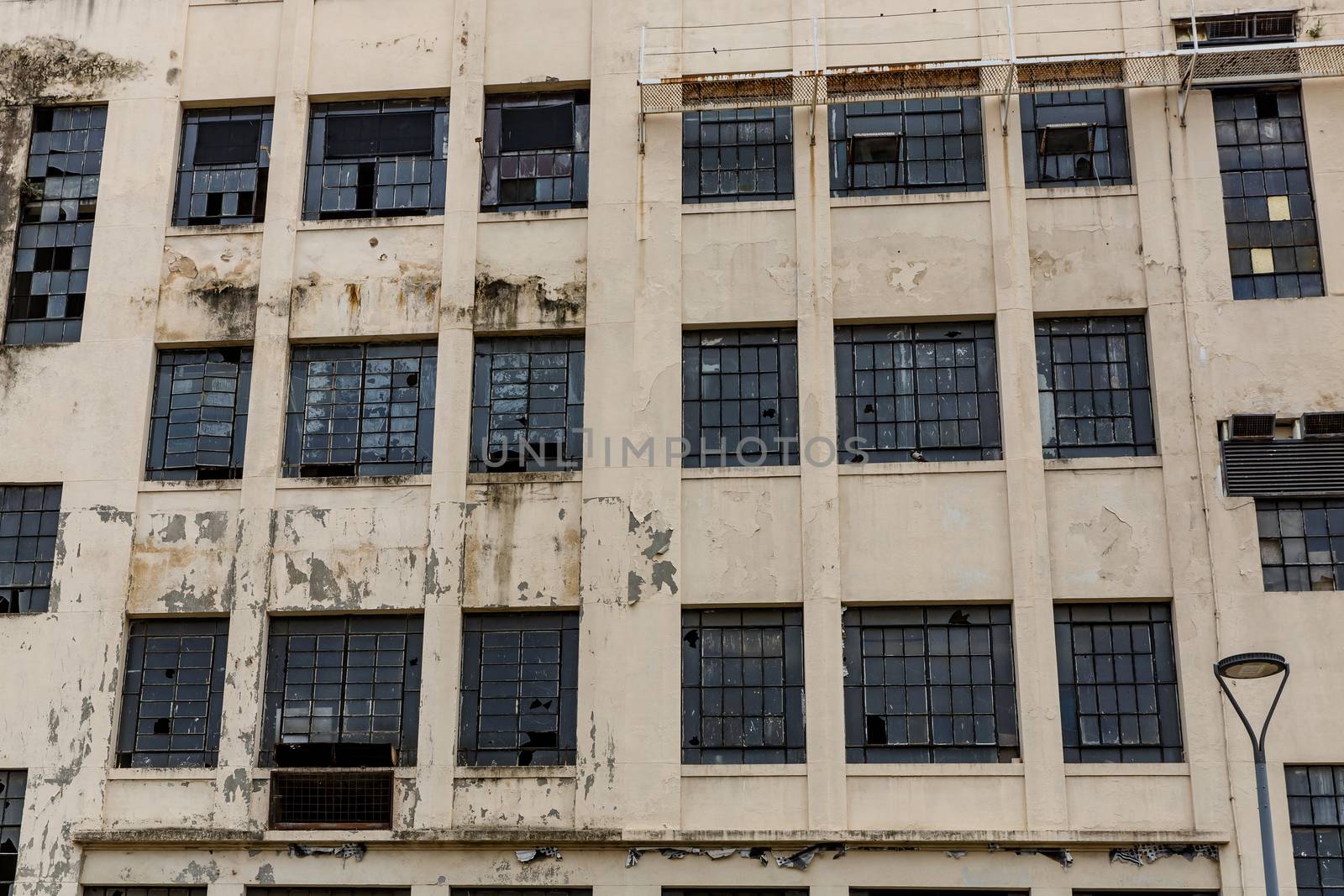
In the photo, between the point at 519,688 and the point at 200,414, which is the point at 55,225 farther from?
the point at 519,688

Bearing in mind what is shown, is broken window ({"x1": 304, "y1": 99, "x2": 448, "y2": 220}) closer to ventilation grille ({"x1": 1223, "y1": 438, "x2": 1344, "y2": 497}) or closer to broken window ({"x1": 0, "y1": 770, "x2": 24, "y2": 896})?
broken window ({"x1": 0, "y1": 770, "x2": 24, "y2": 896})

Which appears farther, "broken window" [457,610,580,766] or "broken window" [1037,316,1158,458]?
"broken window" [1037,316,1158,458]

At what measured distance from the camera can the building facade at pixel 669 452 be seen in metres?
18.1

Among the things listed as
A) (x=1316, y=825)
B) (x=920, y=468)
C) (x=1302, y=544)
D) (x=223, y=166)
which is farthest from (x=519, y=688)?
(x=1302, y=544)

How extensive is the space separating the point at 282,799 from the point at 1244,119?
1569cm

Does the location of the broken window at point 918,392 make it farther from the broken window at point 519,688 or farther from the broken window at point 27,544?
the broken window at point 27,544

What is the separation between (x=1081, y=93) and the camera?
20.5m

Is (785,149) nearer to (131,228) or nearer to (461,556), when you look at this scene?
(461,556)

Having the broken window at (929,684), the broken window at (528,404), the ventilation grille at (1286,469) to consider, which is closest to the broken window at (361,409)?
the broken window at (528,404)

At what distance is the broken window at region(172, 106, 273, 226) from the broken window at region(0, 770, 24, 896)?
8.02 m

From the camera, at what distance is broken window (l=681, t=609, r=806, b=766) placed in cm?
1847

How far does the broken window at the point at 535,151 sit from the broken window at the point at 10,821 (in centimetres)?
989

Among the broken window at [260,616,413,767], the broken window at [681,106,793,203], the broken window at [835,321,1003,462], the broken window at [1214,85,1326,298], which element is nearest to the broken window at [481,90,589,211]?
the broken window at [681,106,793,203]

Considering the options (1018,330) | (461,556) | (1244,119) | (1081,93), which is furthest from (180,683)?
(1244,119)
